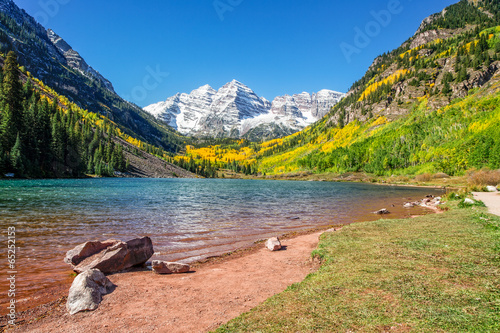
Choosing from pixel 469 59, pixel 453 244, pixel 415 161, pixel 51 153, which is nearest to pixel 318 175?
pixel 415 161

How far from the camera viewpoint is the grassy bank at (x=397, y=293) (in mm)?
5742

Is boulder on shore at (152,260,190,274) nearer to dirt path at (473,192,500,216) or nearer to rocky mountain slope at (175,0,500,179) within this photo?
dirt path at (473,192,500,216)

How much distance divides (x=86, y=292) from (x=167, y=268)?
161 inches

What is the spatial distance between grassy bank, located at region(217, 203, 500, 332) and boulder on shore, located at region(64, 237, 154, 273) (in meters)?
8.78

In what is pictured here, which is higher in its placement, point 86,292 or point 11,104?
point 11,104

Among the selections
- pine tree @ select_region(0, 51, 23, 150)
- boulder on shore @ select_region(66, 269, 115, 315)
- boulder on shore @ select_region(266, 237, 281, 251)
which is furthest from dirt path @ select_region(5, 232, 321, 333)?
pine tree @ select_region(0, 51, 23, 150)

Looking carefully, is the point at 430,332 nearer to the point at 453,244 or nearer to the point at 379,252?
the point at 379,252

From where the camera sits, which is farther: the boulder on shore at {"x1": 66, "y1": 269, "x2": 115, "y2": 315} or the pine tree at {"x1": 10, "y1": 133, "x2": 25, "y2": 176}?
the pine tree at {"x1": 10, "y1": 133, "x2": 25, "y2": 176}

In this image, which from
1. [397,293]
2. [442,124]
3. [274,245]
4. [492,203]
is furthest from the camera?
[442,124]

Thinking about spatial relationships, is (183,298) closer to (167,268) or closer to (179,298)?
(179,298)

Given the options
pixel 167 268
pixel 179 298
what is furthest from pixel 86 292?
pixel 167 268

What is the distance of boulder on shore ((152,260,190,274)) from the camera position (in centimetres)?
1218

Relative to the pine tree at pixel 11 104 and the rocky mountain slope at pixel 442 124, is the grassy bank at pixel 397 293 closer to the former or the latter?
the rocky mountain slope at pixel 442 124

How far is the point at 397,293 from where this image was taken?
7316mm
